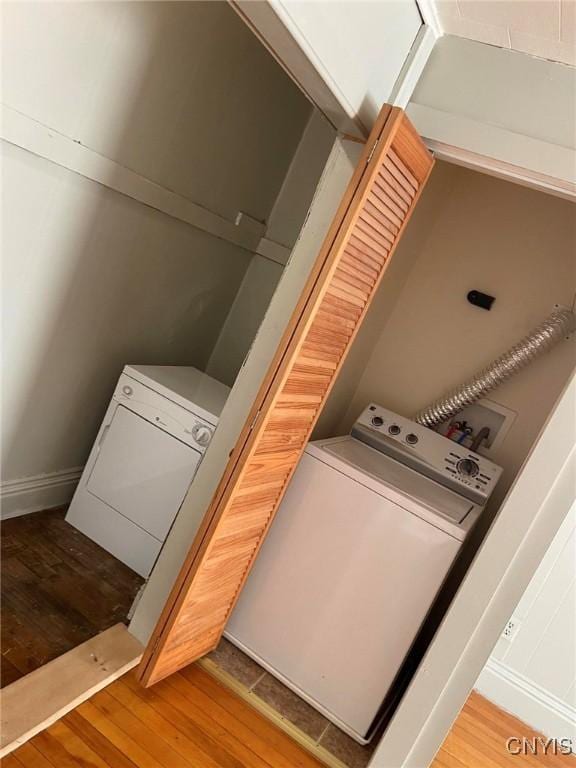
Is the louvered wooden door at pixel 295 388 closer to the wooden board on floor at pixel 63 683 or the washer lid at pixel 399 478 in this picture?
the wooden board on floor at pixel 63 683

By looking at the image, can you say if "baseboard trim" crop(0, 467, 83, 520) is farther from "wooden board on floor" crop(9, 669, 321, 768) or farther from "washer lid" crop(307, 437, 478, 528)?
"washer lid" crop(307, 437, 478, 528)

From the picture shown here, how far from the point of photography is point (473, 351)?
2914 mm

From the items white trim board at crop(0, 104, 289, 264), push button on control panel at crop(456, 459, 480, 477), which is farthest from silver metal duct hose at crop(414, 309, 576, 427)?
white trim board at crop(0, 104, 289, 264)

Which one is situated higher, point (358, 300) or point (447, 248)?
point (447, 248)

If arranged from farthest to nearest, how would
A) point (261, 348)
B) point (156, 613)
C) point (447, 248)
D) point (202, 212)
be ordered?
point (447, 248)
point (202, 212)
point (156, 613)
point (261, 348)

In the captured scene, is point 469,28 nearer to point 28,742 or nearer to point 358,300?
point 358,300

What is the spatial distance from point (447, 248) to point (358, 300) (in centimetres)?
113

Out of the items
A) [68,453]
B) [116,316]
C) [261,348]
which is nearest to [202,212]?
[116,316]

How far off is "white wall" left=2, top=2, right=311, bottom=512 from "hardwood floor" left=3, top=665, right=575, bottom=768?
1.00 meters

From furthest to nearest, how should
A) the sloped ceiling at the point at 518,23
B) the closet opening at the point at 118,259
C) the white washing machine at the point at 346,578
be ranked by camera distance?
the white washing machine at the point at 346,578 < the closet opening at the point at 118,259 < the sloped ceiling at the point at 518,23

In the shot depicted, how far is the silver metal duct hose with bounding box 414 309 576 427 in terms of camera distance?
2.67m

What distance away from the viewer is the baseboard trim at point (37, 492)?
2.47 metres

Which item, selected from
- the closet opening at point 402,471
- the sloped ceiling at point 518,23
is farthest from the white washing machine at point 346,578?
the sloped ceiling at point 518,23

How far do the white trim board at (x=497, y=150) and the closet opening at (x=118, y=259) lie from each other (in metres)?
1.03
